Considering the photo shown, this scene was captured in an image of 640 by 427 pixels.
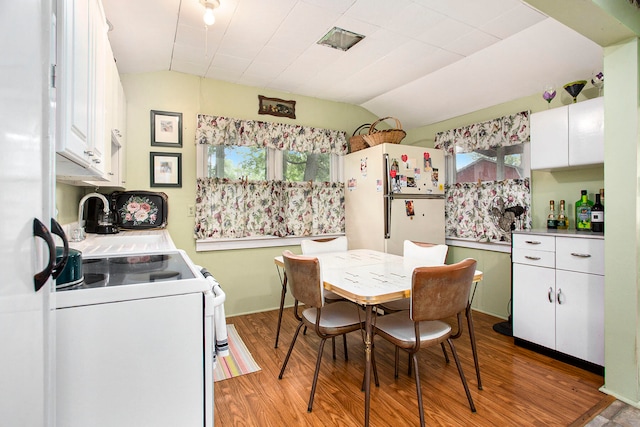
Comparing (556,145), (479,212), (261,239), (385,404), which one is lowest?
(385,404)

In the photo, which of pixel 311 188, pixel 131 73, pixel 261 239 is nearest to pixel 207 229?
pixel 261 239

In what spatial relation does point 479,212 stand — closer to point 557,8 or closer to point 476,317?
point 476,317

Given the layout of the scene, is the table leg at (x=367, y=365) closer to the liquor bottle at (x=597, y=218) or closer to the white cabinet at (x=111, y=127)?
the white cabinet at (x=111, y=127)

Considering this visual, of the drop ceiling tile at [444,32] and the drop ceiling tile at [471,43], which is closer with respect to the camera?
the drop ceiling tile at [444,32]

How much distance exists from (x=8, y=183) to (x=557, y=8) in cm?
226

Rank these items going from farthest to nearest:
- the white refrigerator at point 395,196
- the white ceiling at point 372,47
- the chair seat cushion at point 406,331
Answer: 1. the white refrigerator at point 395,196
2. the white ceiling at point 372,47
3. the chair seat cushion at point 406,331

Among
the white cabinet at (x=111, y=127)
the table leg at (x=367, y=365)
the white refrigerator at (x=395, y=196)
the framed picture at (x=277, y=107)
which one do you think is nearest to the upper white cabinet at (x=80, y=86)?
the white cabinet at (x=111, y=127)

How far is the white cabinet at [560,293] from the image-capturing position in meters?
2.19

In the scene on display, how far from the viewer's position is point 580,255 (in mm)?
2256

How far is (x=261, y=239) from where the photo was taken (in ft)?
11.6

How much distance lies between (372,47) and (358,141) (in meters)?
1.28

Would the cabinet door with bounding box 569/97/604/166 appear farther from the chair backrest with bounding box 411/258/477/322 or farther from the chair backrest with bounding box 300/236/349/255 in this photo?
the chair backrest with bounding box 300/236/349/255

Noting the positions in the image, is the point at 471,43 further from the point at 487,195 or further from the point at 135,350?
the point at 135,350

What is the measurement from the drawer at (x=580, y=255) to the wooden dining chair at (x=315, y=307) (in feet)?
5.08
